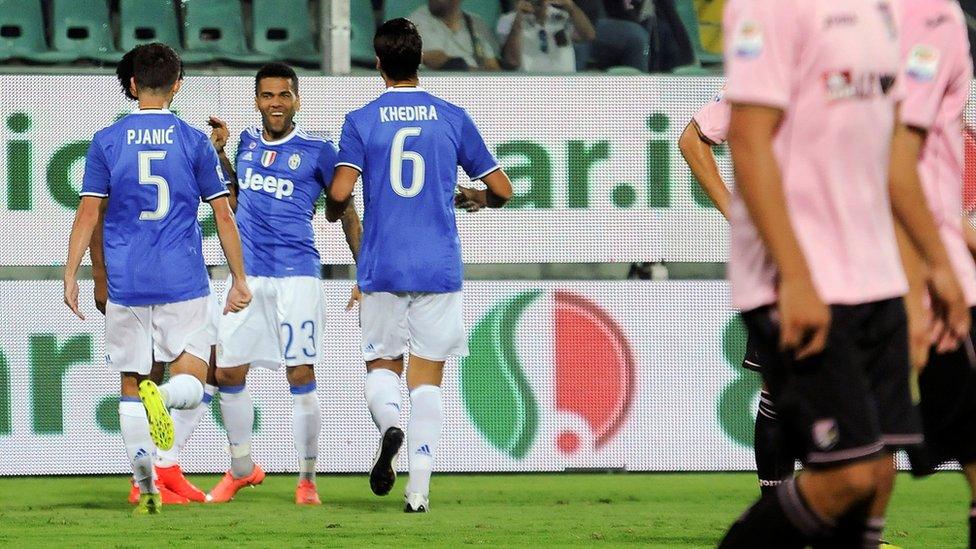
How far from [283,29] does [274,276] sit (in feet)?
6.45

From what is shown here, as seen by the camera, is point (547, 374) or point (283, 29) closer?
point (547, 374)

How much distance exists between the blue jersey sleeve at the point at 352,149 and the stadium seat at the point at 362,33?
7.99 feet

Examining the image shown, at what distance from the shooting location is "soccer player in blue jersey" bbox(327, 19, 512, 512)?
722 centimetres

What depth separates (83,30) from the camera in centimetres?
966

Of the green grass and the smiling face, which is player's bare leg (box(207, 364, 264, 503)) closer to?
the green grass

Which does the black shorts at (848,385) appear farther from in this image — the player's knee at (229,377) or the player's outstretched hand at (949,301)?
the player's knee at (229,377)

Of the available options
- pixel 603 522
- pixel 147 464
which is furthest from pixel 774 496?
pixel 147 464

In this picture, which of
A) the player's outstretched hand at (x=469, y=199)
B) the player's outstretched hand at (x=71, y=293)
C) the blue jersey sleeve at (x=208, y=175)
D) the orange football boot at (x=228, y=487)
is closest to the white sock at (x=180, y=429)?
the orange football boot at (x=228, y=487)

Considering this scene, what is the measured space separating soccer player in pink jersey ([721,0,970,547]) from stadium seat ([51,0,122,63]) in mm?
6771

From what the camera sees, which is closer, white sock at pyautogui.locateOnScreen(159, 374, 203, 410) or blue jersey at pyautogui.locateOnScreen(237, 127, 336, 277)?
white sock at pyautogui.locateOnScreen(159, 374, 203, 410)

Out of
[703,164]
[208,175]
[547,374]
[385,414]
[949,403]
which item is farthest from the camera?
[547,374]

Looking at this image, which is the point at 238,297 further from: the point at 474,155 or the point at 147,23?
the point at 147,23

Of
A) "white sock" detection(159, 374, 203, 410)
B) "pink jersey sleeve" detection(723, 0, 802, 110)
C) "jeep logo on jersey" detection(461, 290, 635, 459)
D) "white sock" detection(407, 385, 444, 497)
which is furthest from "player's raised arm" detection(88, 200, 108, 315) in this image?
"pink jersey sleeve" detection(723, 0, 802, 110)

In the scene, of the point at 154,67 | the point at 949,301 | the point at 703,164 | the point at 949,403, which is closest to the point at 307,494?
the point at 154,67
